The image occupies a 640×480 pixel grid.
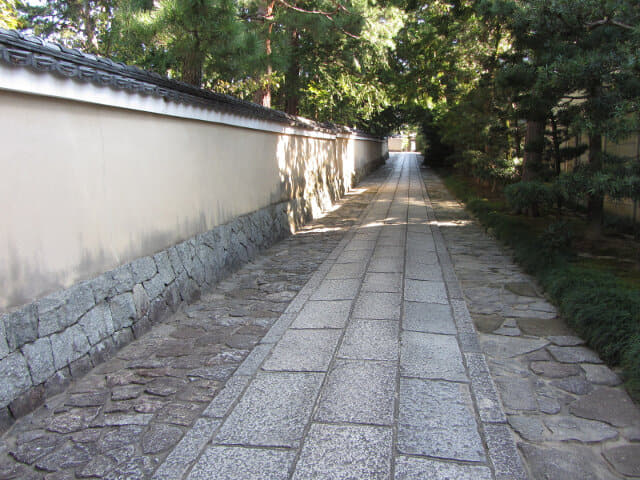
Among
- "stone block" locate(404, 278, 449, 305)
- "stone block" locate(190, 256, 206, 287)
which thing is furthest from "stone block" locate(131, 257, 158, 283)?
"stone block" locate(404, 278, 449, 305)

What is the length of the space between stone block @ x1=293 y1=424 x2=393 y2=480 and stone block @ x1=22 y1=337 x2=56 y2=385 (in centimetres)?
189

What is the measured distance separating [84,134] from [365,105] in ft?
48.8

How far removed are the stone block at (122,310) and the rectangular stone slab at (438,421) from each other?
A: 2.47 meters

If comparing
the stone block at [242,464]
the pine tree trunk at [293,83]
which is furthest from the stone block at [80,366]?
the pine tree trunk at [293,83]

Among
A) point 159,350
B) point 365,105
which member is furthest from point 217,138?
point 365,105

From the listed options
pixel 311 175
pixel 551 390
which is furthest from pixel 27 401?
pixel 311 175

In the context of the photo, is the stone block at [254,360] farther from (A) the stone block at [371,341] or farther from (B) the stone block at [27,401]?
(B) the stone block at [27,401]

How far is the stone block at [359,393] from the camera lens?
307 cm

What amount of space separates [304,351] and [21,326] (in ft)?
6.81

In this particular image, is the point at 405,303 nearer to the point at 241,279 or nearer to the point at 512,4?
the point at 241,279

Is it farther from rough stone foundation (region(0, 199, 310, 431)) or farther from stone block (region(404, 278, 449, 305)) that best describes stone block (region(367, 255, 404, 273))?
rough stone foundation (region(0, 199, 310, 431))

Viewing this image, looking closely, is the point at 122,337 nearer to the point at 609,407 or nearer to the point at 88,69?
the point at 88,69

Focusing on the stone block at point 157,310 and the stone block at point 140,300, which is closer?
the stone block at point 140,300

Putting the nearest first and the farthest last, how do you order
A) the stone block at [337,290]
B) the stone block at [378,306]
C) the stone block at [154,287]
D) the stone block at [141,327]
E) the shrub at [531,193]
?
the stone block at [141,327], the stone block at [154,287], the stone block at [378,306], the stone block at [337,290], the shrub at [531,193]
